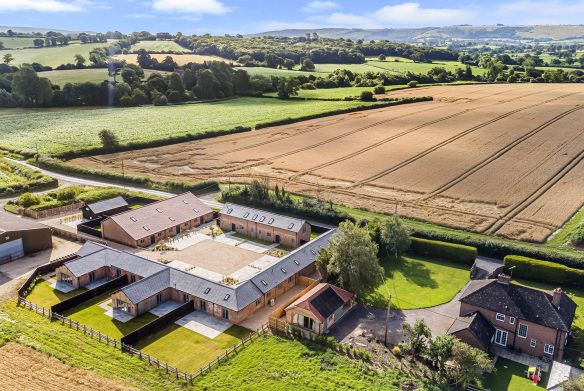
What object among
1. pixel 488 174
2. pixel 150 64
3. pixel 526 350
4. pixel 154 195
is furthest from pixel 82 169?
pixel 150 64

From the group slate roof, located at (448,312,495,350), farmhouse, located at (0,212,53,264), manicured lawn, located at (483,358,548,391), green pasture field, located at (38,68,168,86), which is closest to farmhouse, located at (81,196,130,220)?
farmhouse, located at (0,212,53,264)

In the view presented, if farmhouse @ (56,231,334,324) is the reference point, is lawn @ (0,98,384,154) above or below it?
above

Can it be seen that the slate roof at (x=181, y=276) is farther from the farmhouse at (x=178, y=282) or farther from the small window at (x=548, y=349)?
the small window at (x=548, y=349)

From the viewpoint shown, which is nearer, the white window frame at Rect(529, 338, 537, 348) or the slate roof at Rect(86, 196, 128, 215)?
the white window frame at Rect(529, 338, 537, 348)

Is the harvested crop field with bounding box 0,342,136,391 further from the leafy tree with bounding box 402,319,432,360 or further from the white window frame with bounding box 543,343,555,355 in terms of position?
the white window frame with bounding box 543,343,555,355

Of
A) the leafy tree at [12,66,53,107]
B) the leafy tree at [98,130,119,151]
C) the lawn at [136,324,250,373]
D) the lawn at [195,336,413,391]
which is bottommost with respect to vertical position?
the lawn at [136,324,250,373]

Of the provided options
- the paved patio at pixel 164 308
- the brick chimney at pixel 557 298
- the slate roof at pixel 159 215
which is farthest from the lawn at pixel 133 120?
the brick chimney at pixel 557 298

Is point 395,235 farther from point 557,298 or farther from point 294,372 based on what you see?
point 294,372
